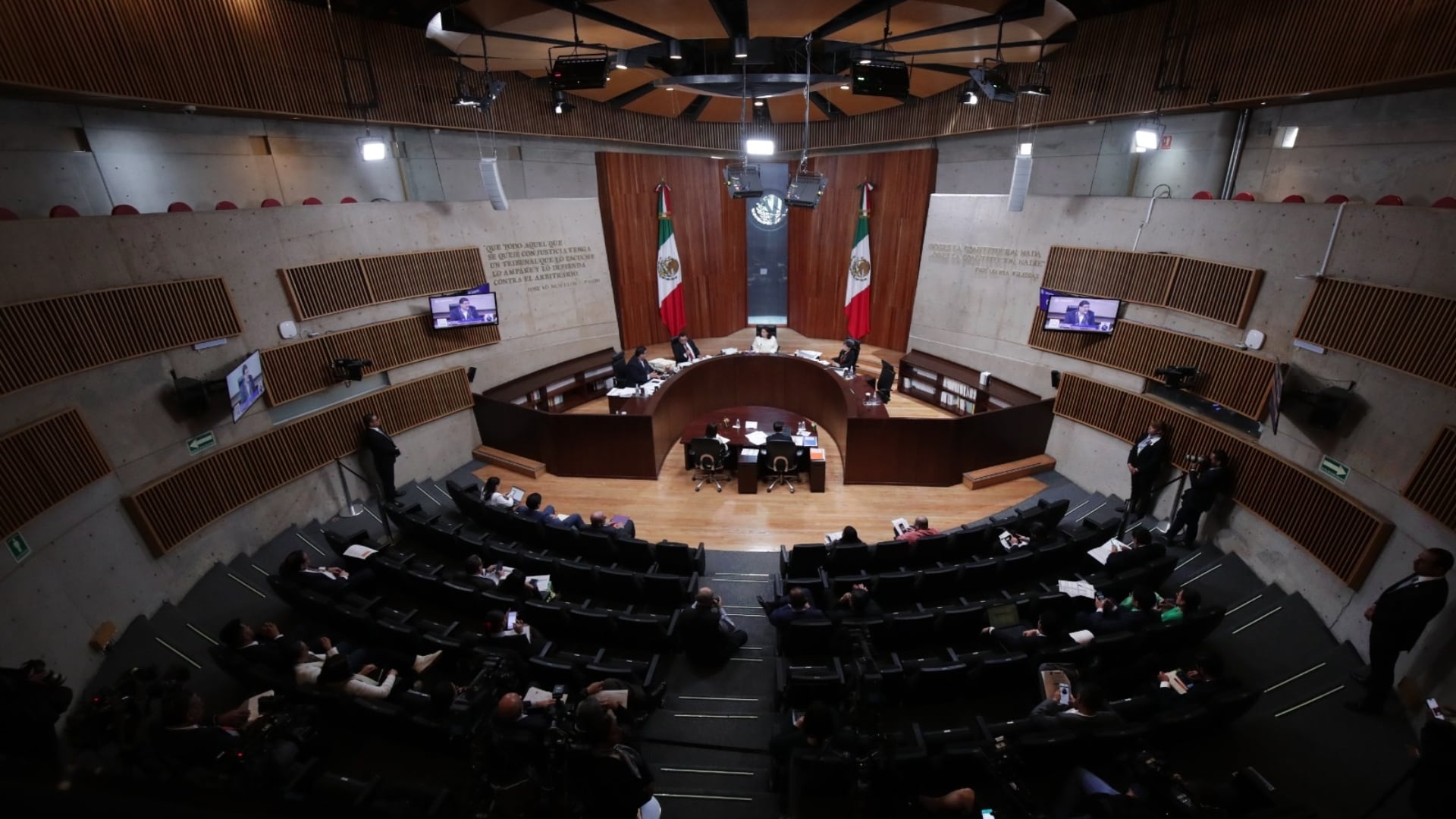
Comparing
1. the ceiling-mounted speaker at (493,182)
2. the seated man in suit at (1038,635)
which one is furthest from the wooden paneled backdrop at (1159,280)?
the ceiling-mounted speaker at (493,182)

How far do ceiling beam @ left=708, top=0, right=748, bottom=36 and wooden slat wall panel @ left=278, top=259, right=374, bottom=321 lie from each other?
17.9 ft

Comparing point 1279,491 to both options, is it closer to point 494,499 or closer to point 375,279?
point 494,499

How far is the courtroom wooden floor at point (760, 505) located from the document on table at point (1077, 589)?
7.24ft

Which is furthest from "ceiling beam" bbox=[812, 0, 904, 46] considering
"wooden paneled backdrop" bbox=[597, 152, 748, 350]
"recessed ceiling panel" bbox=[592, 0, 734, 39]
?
"wooden paneled backdrop" bbox=[597, 152, 748, 350]

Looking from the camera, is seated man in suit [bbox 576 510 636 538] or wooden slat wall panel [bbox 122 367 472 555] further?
seated man in suit [bbox 576 510 636 538]

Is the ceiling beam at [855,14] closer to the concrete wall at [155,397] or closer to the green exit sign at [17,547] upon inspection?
the concrete wall at [155,397]

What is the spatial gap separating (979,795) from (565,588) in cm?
409

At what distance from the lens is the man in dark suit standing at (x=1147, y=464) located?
7.18m

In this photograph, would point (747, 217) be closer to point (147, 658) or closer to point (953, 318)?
point (953, 318)

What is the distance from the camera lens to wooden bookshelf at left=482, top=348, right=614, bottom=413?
10.2m

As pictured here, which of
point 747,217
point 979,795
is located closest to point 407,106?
point 747,217

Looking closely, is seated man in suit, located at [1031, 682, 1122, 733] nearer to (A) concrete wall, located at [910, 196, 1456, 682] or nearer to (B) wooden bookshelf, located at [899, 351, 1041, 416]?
(A) concrete wall, located at [910, 196, 1456, 682]

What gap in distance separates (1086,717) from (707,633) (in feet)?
9.11

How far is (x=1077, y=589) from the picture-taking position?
567cm
